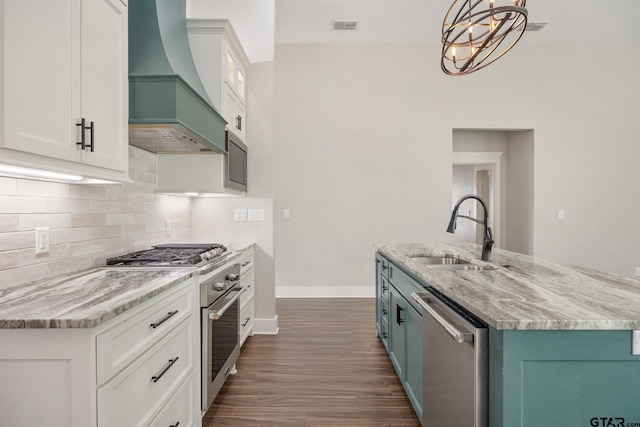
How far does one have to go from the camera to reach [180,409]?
1617mm

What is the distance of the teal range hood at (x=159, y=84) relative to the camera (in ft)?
5.78

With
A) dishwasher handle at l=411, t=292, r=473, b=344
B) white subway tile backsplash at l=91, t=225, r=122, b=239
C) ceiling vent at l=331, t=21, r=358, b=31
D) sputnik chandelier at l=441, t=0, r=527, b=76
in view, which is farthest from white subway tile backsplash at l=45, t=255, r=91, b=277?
ceiling vent at l=331, t=21, r=358, b=31

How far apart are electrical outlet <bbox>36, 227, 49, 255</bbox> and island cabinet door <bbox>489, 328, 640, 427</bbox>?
1863mm

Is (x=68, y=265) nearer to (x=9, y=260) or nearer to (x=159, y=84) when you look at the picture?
(x=9, y=260)

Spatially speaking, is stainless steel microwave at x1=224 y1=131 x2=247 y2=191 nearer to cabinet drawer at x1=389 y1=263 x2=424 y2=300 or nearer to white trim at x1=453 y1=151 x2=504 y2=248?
cabinet drawer at x1=389 y1=263 x2=424 y2=300

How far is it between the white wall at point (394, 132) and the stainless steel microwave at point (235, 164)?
1728 millimetres

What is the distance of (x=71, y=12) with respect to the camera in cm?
128

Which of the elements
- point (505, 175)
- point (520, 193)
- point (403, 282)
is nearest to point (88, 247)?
point (403, 282)

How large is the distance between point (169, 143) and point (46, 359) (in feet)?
5.17

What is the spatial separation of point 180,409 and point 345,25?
14.5 ft

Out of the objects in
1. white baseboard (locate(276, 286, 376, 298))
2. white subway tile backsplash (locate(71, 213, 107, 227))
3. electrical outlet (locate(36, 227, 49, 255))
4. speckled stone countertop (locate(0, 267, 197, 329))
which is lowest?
white baseboard (locate(276, 286, 376, 298))

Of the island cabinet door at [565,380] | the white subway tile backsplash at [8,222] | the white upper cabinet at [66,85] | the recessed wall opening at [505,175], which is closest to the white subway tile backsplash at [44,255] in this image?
the white subway tile backsplash at [8,222]

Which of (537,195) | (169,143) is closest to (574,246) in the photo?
(537,195)

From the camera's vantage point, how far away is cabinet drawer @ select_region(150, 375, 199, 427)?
1.44 m
